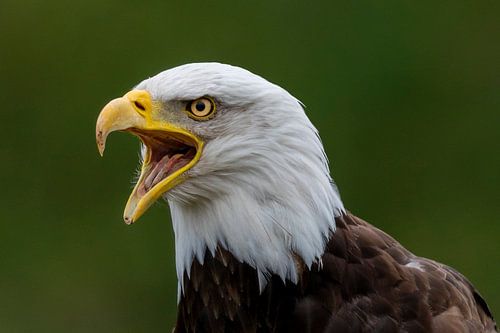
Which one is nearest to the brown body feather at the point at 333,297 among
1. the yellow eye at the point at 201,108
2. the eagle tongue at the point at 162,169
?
the eagle tongue at the point at 162,169

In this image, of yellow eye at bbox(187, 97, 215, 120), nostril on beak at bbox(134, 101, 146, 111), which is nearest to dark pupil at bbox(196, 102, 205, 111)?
yellow eye at bbox(187, 97, 215, 120)

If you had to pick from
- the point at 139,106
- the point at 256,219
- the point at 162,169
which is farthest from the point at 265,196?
the point at 139,106

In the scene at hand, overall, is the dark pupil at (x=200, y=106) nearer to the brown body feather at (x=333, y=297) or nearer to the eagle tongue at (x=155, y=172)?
the eagle tongue at (x=155, y=172)

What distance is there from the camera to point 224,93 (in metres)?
3.57

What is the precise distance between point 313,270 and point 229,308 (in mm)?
246

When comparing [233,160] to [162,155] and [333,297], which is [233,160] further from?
[333,297]

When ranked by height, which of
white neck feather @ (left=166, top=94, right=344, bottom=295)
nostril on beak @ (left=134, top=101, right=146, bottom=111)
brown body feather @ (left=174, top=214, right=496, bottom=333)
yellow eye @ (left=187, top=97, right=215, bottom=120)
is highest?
nostril on beak @ (left=134, top=101, right=146, bottom=111)

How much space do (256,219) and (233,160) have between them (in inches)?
6.3

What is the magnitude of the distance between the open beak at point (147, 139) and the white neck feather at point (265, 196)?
5 cm

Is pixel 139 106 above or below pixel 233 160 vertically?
above

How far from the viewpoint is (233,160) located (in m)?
3.60

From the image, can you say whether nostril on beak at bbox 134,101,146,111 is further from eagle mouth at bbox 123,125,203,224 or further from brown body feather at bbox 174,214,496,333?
brown body feather at bbox 174,214,496,333

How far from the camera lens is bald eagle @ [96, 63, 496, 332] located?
357 centimetres

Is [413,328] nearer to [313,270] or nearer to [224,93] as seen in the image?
[313,270]
